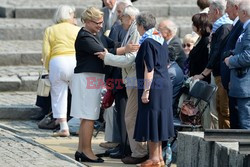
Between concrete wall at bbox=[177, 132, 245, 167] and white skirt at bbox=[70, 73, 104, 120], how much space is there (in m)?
1.58

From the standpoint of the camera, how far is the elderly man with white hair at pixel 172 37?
12375mm

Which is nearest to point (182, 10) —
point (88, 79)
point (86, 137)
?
point (88, 79)

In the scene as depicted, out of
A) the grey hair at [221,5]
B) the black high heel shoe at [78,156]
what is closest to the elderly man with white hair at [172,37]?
the grey hair at [221,5]

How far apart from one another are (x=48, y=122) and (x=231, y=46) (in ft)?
11.7

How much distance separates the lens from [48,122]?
45.5 feet

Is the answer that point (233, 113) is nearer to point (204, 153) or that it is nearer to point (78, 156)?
point (204, 153)

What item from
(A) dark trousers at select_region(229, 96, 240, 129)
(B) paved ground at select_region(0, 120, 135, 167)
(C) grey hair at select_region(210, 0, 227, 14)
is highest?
(C) grey hair at select_region(210, 0, 227, 14)

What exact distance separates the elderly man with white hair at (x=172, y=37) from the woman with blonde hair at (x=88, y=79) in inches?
41.5

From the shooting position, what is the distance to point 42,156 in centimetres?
1162

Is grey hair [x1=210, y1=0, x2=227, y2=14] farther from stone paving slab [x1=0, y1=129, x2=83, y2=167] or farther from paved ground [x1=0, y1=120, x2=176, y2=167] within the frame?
stone paving slab [x1=0, y1=129, x2=83, y2=167]

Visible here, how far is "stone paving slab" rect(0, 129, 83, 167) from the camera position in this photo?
11.2 m

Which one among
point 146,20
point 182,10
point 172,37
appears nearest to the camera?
point 146,20

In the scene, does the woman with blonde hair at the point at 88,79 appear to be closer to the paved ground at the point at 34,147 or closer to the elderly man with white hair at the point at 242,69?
the paved ground at the point at 34,147

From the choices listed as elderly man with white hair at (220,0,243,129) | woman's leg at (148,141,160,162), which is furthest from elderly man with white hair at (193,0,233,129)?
woman's leg at (148,141,160,162)
